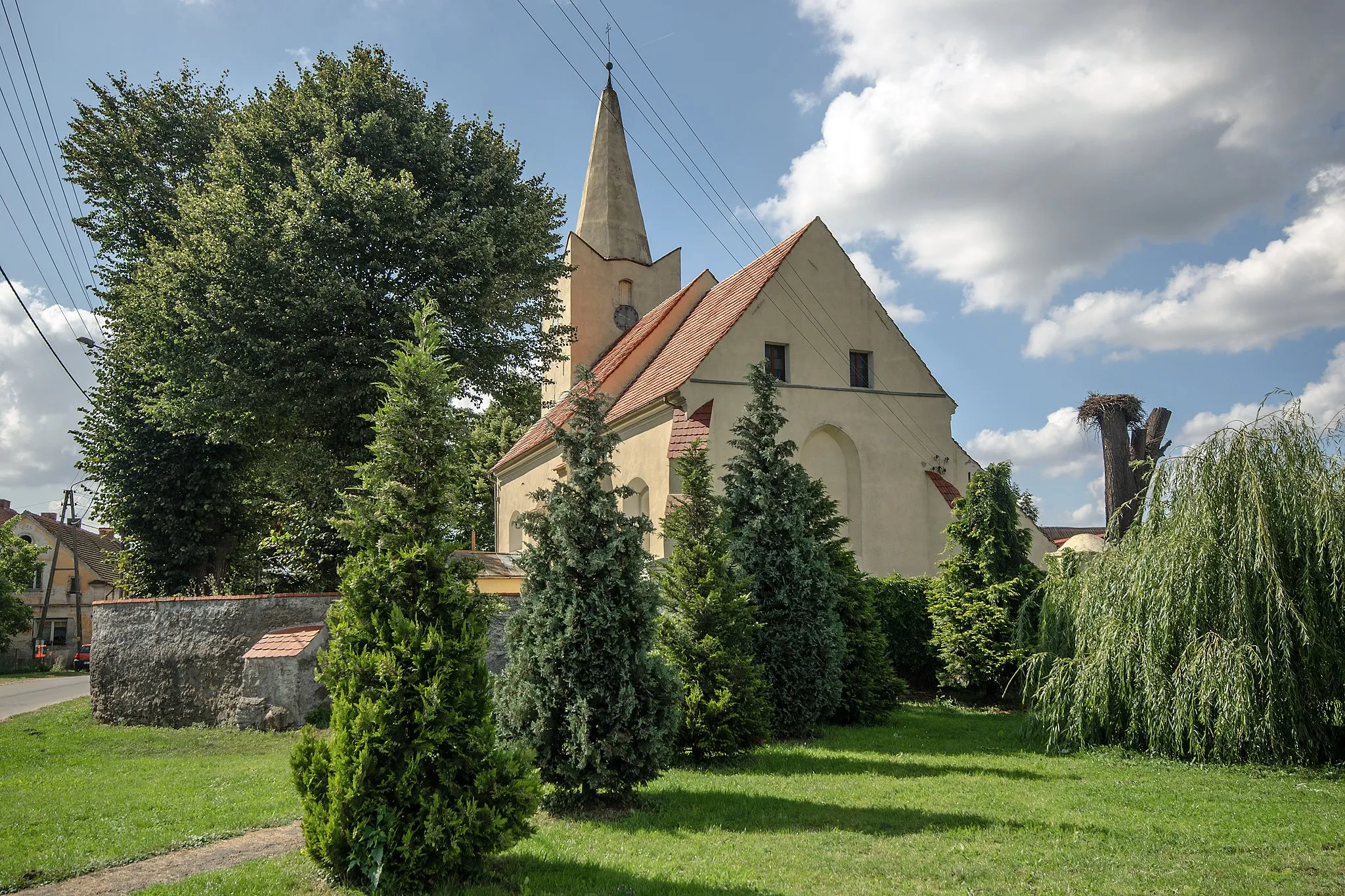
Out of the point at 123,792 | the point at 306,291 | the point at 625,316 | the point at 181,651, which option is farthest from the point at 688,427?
the point at 625,316

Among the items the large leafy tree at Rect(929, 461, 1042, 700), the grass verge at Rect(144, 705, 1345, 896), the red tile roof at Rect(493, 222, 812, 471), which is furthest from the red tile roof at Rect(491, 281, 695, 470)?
the grass verge at Rect(144, 705, 1345, 896)

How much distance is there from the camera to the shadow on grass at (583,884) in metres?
5.49

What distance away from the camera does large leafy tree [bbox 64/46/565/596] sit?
15703mm

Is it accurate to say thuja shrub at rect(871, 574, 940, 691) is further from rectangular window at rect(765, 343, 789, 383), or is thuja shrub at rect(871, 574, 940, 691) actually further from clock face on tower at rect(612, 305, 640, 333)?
clock face on tower at rect(612, 305, 640, 333)

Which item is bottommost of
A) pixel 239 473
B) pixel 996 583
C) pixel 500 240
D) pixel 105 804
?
pixel 105 804

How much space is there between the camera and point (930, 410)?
21203 millimetres

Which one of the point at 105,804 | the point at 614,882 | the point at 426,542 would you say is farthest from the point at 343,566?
the point at 105,804

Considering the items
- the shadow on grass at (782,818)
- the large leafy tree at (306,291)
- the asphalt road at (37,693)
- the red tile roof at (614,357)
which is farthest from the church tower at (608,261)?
the shadow on grass at (782,818)

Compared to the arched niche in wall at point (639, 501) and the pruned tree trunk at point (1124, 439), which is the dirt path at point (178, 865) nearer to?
the arched niche in wall at point (639, 501)

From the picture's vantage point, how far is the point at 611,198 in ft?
102

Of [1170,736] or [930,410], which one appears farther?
[930,410]

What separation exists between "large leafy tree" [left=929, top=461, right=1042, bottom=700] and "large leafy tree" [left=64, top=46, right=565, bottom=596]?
1000 cm

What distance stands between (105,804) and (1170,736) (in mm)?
11476

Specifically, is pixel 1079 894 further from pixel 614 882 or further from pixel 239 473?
pixel 239 473
